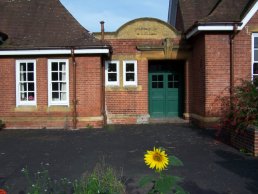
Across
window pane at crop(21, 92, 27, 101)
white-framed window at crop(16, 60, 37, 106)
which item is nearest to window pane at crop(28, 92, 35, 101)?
white-framed window at crop(16, 60, 37, 106)

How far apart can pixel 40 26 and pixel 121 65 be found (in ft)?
13.3

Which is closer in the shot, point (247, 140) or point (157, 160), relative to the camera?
point (157, 160)

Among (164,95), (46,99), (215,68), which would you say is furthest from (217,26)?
(46,99)

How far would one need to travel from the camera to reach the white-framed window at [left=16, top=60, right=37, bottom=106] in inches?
592

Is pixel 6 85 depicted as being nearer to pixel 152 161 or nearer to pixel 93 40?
pixel 93 40

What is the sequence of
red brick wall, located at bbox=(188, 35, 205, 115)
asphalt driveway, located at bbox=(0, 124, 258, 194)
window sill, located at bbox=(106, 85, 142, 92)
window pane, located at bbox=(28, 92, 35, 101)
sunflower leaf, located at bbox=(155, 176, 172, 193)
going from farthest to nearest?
window sill, located at bbox=(106, 85, 142, 92) → window pane, located at bbox=(28, 92, 35, 101) → red brick wall, located at bbox=(188, 35, 205, 115) → asphalt driveway, located at bbox=(0, 124, 258, 194) → sunflower leaf, located at bbox=(155, 176, 172, 193)

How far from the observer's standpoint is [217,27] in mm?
13375

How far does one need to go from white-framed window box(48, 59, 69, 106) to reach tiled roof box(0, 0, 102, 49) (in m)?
0.87

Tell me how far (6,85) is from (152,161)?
511 inches

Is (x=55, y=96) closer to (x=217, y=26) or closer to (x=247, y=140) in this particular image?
(x=217, y=26)

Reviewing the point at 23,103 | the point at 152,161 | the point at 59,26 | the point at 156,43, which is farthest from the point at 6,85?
the point at 152,161

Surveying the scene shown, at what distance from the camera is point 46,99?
14.9 metres

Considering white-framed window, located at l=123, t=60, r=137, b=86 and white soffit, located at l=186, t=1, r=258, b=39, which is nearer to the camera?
white soffit, located at l=186, t=1, r=258, b=39

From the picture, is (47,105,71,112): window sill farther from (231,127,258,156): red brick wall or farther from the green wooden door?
(231,127,258,156): red brick wall
